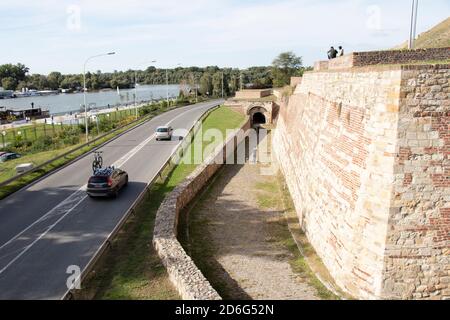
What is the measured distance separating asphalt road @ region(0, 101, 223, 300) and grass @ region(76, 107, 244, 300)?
0.66 meters

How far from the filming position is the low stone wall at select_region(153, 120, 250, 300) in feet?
36.6

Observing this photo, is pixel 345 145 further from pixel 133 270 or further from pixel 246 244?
pixel 133 270

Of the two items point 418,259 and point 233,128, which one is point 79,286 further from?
point 233,128

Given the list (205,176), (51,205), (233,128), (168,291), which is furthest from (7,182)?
(233,128)

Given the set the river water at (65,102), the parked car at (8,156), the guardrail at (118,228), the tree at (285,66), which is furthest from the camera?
the river water at (65,102)

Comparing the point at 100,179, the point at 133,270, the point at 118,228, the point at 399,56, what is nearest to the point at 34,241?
the point at 118,228

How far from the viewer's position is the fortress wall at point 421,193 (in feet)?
34.5

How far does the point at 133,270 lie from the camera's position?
13125 millimetres

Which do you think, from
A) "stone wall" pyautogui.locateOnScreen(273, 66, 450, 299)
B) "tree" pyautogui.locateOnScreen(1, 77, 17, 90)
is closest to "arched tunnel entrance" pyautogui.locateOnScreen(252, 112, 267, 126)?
"stone wall" pyautogui.locateOnScreen(273, 66, 450, 299)

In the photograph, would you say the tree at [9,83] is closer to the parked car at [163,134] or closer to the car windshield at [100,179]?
the parked car at [163,134]

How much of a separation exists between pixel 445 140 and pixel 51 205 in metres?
16.6

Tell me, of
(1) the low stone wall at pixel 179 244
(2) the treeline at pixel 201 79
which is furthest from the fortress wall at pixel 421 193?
(2) the treeline at pixel 201 79

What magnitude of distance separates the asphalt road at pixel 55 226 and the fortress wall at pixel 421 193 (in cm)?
956

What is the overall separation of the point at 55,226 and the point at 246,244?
8.01 meters
